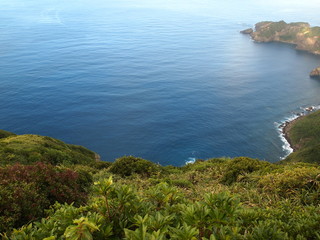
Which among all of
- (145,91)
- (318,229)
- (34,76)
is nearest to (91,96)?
(145,91)

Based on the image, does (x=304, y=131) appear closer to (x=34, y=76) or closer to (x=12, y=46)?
(x=34, y=76)

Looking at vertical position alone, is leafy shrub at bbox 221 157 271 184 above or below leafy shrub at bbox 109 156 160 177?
above

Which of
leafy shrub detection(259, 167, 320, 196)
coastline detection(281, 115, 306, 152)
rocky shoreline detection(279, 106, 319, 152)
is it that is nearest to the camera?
leafy shrub detection(259, 167, 320, 196)

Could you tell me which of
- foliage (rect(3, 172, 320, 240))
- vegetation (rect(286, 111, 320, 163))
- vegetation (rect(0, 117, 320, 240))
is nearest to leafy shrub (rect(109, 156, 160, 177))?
vegetation (rect(0, 117, 320, 240))

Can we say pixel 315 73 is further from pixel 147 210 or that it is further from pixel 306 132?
pixel 147 210

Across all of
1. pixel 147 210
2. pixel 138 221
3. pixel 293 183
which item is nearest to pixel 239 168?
pixel 293 183

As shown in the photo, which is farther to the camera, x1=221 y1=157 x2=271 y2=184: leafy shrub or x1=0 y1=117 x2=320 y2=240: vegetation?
x1=221 y1=157 x2=271 y2=184: leafy shrub

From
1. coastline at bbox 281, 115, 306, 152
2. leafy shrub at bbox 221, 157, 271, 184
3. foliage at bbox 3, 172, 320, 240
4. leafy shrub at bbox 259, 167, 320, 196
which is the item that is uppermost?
foliage at bbox 3, 172, 320, 240

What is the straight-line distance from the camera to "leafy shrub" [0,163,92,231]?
983 cm

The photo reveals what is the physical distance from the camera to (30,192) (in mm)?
11047

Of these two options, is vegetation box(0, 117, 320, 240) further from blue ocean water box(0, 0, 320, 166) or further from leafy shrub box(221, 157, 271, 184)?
blue ocean water box(0, 0, 320, 166)

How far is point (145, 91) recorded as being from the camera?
132000 mm

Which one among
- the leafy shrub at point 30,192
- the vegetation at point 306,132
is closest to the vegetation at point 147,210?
the leafy shrub at point 30,192

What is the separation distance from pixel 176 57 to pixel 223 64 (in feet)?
102
